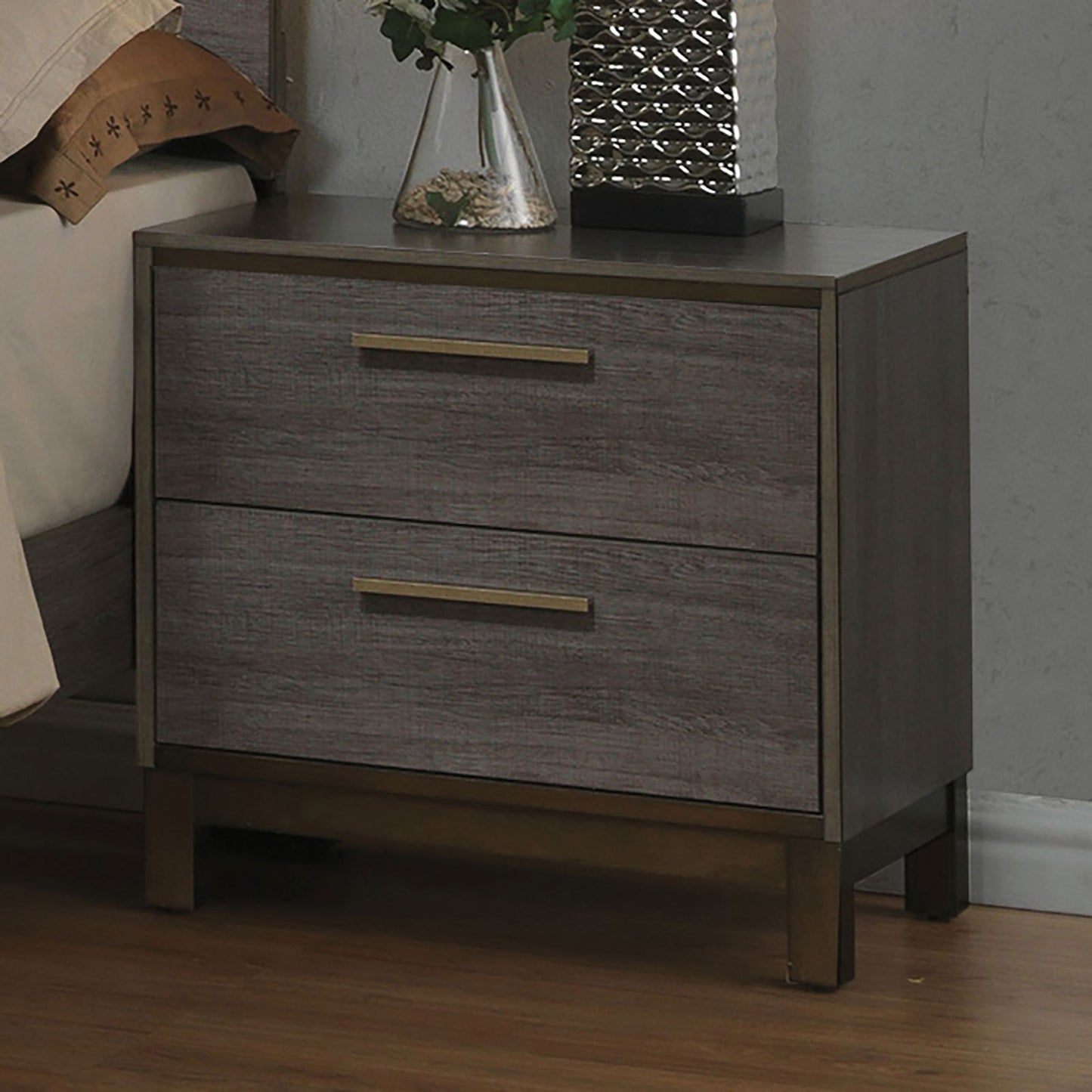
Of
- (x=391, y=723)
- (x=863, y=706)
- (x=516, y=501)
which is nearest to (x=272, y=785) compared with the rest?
(x=391, y=723)

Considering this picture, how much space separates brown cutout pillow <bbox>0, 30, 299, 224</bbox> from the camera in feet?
6.55

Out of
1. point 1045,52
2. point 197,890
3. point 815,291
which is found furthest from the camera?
point 197,890

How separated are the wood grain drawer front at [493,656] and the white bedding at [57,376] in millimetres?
93

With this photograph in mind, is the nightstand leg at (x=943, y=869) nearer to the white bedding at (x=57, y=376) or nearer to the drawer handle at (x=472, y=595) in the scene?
the drawer handle at (x=472, y=595)

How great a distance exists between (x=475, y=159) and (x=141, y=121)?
0.29 meters

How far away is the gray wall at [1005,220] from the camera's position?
210 centimetres

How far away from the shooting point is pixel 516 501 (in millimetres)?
1961

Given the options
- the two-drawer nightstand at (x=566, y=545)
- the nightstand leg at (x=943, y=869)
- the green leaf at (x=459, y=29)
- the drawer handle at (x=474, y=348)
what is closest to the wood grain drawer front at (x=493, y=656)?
the two-drawer nightstand at (x=566, y=545)

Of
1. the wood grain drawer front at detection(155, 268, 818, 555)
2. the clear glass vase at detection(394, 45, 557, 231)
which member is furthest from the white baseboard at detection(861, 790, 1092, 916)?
the clear glass vase at detection(394, 45, 557, 231)

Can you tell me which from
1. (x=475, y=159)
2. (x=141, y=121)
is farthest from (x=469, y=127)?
(x=141, y=121)

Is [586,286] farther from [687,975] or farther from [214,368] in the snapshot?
[687,975]

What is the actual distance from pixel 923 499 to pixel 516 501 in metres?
0.35

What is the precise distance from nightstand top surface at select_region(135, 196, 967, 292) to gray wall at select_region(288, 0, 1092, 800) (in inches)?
3.3

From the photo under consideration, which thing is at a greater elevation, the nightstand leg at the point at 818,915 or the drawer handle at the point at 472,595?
the drawer handle at the point at 472,595
